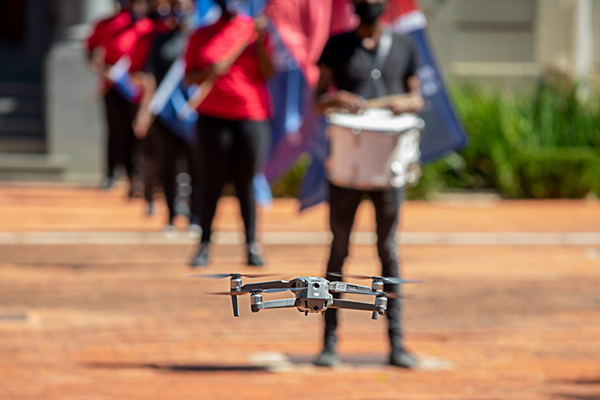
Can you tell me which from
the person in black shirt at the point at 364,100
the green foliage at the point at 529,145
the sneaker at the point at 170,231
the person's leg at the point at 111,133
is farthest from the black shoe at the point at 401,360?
the green foliage at the point at 529,145

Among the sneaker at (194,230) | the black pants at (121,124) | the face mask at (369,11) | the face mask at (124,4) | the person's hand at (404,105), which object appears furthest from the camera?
the black pants at (121,124)

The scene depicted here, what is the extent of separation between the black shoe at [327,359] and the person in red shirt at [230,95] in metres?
3.16

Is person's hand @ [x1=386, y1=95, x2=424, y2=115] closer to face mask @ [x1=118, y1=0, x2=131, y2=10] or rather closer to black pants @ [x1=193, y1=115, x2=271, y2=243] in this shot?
black pants @ [x1=193, y1=115, x2=271, y2=243]

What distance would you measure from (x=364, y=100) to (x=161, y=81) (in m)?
5.55

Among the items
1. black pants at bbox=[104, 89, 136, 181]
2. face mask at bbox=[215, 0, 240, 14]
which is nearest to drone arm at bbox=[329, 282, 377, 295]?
face mask at bbox=[215, 0, 240, 14]

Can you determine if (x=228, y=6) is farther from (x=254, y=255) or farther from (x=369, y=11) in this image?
(x=369, y=11)

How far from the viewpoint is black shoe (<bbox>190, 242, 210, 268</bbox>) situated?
956cm

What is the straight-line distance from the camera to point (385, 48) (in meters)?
6.40

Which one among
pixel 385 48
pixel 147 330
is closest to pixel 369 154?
pixel 385 48

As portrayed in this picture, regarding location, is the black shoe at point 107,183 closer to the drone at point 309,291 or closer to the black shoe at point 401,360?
the black shoe at point 401,360

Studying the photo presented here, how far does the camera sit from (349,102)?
6203mm

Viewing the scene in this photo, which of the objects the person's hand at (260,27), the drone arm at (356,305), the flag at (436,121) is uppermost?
the drone arm at (356,305)

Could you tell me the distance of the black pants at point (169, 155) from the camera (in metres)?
11.9

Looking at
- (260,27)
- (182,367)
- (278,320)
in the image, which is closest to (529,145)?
(260,27)
